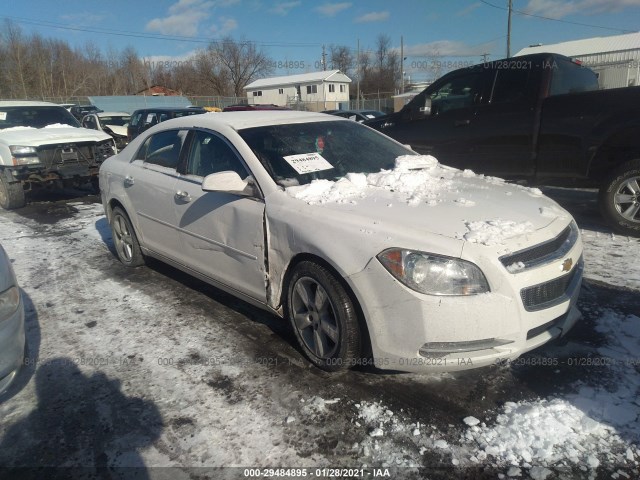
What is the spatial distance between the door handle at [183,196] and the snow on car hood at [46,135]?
5.72 metres

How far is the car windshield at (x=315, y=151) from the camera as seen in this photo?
3326 mm

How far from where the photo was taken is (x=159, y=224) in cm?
425

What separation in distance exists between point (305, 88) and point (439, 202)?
200 feet

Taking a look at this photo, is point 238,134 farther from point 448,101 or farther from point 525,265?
point 448,101

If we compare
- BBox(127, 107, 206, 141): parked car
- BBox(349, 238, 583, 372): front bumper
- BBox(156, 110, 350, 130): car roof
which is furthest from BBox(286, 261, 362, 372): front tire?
BBox(127, 107, 206, 141): parked car

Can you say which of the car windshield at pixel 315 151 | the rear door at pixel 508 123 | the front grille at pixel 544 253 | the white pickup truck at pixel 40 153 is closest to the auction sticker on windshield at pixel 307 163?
the car windshield at pixel 315 151

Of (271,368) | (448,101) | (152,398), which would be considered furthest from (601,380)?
(448,101)

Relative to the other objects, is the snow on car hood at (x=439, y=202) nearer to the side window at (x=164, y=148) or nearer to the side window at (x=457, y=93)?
the side window at (x=164, y=148)

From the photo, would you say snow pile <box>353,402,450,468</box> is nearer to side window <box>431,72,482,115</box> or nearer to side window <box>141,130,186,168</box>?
side window <box>141,130,186,168</box>

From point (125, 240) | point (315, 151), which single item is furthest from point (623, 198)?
point (125, 240)

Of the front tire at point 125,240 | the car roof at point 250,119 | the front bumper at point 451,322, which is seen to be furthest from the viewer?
the front tire at point 125,240

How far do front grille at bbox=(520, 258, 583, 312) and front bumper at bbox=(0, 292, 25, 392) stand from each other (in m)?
2.76

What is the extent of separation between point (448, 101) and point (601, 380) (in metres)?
4.55

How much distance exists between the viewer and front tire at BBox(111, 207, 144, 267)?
16.0ft
